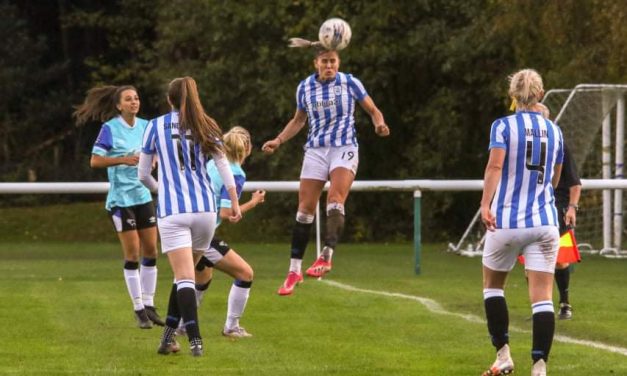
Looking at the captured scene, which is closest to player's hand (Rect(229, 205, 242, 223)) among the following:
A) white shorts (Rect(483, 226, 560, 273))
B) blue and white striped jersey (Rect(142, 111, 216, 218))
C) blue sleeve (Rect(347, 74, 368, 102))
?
blue and white striped jersey (Rect(142, 111, 216, 218))

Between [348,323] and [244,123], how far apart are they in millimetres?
19518

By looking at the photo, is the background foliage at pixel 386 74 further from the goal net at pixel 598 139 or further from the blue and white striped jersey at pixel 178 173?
the blue and white striped jersey at pixel 178 173

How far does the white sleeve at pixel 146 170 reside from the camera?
11.0 m

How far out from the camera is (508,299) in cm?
1594

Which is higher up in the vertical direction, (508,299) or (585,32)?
(585,32)

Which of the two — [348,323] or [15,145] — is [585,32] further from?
[15,145]

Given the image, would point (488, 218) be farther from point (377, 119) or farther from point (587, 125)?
point (587, 125)

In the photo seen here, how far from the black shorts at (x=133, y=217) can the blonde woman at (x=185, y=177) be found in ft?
8.30

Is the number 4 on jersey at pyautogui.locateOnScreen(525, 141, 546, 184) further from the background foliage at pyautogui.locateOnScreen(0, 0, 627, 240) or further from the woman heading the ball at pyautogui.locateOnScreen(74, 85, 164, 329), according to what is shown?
the background foliage at pyautogui.locateOnScreen(0, 0, 627, 240)

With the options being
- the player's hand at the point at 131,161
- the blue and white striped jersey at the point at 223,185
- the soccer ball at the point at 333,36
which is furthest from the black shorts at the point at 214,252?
the soccer ball at the point at 333,36

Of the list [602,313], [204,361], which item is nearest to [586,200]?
[602,313]

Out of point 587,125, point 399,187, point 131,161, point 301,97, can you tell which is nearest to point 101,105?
point 131,161

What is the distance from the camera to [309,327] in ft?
43.4

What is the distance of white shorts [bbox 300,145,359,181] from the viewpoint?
13508 mm
